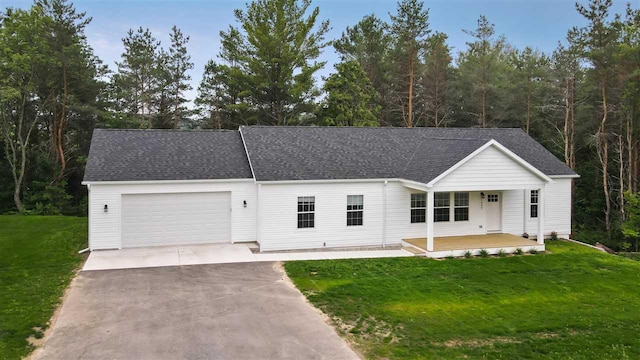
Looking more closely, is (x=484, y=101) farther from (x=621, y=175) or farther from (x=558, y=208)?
(x=558, y=208)

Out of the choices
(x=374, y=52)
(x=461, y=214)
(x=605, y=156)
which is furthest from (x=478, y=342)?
(x=374, y=52)

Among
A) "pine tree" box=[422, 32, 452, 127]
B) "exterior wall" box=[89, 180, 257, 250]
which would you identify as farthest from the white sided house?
"pine tree" box=[422, 32, 452, 127]

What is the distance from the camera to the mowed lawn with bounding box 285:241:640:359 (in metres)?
8.26

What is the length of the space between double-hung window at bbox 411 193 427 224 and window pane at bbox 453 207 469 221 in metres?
1.39

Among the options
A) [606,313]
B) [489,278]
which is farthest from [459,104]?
[606,313]

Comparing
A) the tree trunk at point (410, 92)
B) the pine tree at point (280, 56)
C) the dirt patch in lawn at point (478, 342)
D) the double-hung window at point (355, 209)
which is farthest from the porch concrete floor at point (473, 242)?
the pine tree at point (280, 56)

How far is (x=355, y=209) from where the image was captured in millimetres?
17047

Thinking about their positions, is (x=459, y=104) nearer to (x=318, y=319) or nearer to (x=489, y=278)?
(x=489, y=278)

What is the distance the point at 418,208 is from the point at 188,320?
10.7 m

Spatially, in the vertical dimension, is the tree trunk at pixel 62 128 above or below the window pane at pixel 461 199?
above

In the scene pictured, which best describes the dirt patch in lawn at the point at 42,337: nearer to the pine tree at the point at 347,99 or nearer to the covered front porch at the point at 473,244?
the covered front porch at the point at 473,244

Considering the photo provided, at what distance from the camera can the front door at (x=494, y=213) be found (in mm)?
18812

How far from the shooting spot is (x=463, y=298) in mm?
11039

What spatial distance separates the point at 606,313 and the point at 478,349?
4085 mm
